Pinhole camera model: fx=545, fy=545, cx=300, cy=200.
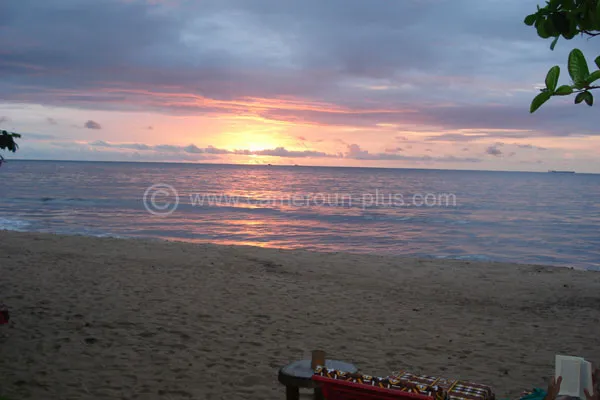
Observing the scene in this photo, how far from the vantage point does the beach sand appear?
5777 millimetres

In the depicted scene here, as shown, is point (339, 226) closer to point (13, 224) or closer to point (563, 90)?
point (13, 224)

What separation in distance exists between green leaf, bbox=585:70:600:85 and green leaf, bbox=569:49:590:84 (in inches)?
0.7

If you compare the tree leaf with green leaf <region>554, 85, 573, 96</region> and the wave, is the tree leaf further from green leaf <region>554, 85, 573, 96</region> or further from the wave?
the wave

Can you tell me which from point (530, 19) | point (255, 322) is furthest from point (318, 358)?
point (255, 322)

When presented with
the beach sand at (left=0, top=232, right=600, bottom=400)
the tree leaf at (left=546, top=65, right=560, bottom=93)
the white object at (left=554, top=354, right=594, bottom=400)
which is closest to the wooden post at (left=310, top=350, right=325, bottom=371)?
the beach sand at (left=0, top=232, right=600, bottom=400)

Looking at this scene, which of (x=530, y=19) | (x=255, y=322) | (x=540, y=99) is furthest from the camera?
(x=255, y=322)

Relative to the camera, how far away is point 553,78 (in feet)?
5.89

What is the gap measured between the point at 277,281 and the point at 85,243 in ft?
24.2

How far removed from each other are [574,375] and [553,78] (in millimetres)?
2621

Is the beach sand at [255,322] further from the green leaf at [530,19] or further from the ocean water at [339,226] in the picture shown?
the ocean water at [339,226]

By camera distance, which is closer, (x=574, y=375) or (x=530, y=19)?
(x=530, y=19)

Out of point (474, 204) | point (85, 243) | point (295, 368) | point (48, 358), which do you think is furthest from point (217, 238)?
point (474, 204)

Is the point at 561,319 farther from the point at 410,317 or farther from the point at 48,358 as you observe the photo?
the point at 48,358

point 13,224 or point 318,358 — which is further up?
point 318,358
